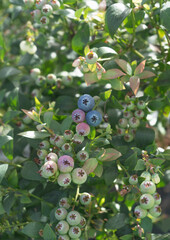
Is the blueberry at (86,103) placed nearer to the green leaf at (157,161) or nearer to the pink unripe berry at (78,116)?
the pink unripe berry at (78,116)

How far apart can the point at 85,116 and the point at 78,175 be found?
0.47 ft

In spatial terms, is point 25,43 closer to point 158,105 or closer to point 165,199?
point 158,105

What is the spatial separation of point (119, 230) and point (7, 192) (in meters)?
0.33

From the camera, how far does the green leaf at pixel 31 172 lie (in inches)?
31.9

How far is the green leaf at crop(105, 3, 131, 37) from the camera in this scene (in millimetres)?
723

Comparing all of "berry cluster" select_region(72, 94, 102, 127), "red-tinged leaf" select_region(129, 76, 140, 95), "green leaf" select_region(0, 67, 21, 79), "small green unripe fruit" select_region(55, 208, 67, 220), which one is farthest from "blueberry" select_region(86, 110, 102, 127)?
"green leaf" select_region(0, 67, 21, 79)

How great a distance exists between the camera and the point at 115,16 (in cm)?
73

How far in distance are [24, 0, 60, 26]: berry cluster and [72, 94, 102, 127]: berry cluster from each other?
0.26m

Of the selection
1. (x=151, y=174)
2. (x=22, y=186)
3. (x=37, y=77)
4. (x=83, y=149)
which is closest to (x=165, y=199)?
(x=151, y=174)

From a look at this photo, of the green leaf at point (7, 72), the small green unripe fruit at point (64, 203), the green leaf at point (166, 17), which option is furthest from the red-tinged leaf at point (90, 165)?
the green leaf at point (7, 72)

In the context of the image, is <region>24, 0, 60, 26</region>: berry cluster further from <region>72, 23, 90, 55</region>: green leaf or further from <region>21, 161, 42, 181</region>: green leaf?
<region>21, 161, 42, 181</region>: green leaf

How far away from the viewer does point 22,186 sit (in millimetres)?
924

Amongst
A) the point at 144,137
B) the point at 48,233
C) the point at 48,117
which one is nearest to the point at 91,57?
the point at 48,117

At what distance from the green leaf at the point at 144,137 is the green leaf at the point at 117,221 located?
0.20 m
